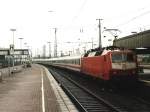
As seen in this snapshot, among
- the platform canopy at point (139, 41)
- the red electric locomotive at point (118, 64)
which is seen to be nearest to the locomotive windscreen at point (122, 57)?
the red electric locomotive at point (118, 64)

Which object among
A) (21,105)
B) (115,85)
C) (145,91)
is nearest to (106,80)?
(115,85)

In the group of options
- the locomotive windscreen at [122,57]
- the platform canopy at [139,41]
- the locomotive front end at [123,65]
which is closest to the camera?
the locomotive front end at [123,65]

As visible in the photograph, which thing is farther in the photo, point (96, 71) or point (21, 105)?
point (96, 71)

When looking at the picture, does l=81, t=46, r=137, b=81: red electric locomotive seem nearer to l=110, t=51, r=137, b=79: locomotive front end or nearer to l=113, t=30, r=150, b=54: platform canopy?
l=110, t=51, r=137, b=79: locomotive front end

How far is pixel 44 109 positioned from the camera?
16109 mm

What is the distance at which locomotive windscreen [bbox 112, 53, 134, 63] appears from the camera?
75.7 feet

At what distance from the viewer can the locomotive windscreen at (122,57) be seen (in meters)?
23.1

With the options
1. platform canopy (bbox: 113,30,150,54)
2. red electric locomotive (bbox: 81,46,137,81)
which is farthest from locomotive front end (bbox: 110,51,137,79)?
platform canopy (bbox: 113,30,150,54)

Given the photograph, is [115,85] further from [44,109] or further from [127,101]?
[44,109]

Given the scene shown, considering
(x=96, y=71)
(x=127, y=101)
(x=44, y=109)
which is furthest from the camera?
(x=96, y=71)

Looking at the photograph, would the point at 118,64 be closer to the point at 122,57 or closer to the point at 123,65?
the point at 123,65

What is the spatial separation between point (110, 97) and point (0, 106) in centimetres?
700

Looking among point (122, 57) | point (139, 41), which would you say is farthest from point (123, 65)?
point (139, 41)

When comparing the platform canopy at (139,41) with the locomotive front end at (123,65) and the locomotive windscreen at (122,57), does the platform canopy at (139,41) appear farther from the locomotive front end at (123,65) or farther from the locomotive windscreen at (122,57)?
the locomotive front end at (123,65)
